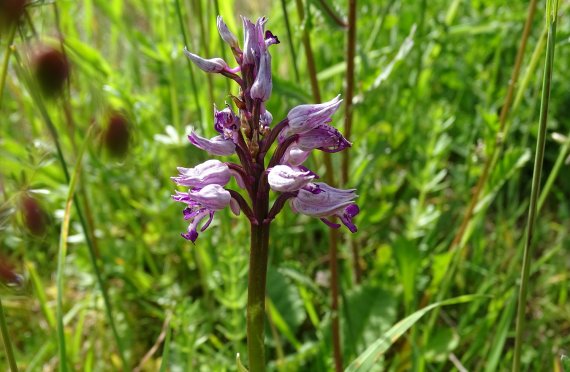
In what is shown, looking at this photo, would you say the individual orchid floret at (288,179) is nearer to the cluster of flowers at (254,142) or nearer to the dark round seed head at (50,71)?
the cluster of flowers at (254,142)

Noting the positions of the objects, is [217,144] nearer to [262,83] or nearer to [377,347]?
[262,83]

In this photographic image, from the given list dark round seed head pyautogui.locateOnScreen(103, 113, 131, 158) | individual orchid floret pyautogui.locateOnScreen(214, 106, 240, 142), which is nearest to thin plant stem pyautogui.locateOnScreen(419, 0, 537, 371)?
individual orchid floret pyautogui.locateOnScreen(214, 106, 240, 142)

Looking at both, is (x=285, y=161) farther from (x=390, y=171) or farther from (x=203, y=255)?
(x=390, y=171)

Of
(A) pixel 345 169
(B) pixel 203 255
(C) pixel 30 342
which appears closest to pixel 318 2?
(A) pixel 345 169

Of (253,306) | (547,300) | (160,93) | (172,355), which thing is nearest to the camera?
(253,306)

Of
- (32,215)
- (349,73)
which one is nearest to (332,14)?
(349,73)

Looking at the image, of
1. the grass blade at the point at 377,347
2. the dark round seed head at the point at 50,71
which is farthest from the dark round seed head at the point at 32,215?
the grass blade at the point at 377,347
